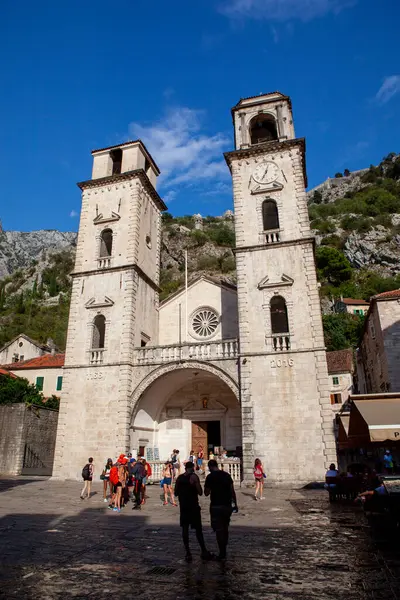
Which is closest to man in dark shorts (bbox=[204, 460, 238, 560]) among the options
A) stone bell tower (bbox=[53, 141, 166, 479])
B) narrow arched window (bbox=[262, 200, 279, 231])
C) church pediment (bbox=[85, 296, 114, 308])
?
stone bell tower (bbox=[53, 141, 166, 479])

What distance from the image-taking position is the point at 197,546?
654 cm

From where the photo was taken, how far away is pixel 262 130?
23641 millimetres

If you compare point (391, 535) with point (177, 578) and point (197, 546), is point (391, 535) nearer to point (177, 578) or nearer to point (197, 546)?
point (197, 546)

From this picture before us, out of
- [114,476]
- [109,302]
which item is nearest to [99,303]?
[109,302]

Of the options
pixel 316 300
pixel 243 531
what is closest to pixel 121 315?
pixel 316 300

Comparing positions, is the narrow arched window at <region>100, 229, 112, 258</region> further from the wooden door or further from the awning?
A: the awning

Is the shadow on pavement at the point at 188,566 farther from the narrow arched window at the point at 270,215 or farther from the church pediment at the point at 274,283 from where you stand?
the narrow arched window at the point at 270,215

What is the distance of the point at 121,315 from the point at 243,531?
45.0 feet

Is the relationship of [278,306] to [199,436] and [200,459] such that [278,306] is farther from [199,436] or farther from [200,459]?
[200,459]

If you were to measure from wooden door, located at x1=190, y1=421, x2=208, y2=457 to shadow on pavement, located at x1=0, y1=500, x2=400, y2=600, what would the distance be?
12.5 metres

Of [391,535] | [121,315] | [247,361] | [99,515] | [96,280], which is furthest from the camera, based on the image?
[96,280]

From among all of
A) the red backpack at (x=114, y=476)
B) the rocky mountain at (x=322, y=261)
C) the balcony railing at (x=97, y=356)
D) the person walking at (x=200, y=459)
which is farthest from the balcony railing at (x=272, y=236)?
the rocky mountain at (x=322, y=261)

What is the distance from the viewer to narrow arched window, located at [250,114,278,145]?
23.1 metres

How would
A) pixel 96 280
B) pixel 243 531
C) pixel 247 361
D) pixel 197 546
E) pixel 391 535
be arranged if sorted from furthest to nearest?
pixel 96 280, pixel 247 361, pixel 243 531, pixel 391 535, pixel 197 546
